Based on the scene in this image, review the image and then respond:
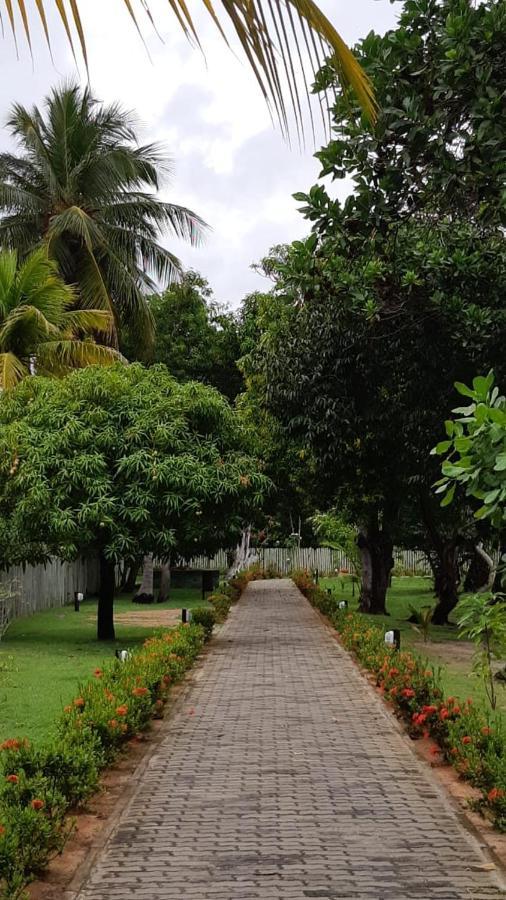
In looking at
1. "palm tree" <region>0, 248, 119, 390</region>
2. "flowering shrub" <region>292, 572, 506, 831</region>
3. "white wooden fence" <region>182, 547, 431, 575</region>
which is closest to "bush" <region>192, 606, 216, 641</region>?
"flowering shrub" <region>292, 572, 506, 831</region>

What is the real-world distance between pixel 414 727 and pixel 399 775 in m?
1.32

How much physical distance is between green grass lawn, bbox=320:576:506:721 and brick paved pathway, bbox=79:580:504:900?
3.34 feet

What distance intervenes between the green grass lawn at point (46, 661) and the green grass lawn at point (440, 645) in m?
3.73

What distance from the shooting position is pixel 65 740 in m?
6.19

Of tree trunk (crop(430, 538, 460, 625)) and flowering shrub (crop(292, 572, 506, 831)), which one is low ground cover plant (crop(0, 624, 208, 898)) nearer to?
flowering shrub (crop(292, 572, 506, 831))

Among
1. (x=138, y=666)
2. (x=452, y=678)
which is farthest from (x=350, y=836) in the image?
(x=452, y=678)

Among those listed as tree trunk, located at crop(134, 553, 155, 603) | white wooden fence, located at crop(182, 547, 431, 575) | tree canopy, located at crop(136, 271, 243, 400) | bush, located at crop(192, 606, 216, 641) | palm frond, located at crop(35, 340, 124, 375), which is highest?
tree canopy, located at crop(136, 271, 243, 400)

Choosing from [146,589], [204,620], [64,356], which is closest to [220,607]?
[204,620]

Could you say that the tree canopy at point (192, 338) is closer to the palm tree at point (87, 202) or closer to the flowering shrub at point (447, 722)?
the palm tree at point (87, 202)

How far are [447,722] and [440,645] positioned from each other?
31.4 feet

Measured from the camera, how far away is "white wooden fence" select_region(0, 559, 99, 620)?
18303mm

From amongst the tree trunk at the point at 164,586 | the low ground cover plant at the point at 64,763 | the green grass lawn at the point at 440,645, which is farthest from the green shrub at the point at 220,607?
the low ground cover plant at the point at 64,763

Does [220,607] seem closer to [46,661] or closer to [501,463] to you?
[46,661]

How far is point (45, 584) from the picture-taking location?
2209cm
